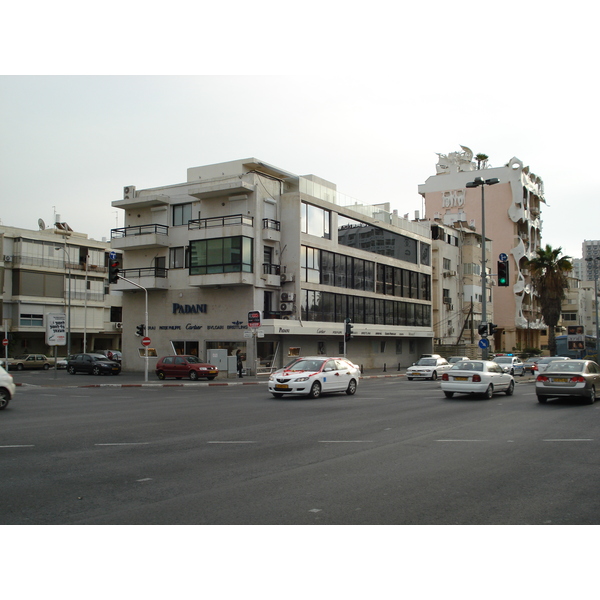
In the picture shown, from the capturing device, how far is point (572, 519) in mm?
6344

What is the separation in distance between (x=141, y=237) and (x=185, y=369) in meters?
13.5

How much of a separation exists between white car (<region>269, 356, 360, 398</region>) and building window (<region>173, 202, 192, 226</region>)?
80.2 ft

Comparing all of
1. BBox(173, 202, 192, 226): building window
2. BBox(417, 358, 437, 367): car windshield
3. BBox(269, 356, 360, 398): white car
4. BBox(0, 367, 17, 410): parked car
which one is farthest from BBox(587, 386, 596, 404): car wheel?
BBox(173, 202, 192, 226): building window

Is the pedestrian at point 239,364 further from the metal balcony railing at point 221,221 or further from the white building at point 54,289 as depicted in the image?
the white building at point 54,289

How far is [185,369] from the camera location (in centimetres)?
3597

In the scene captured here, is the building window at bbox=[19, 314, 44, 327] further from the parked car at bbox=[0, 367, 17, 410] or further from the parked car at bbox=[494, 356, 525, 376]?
the parked car at bbox=[0, 367, 17, 410]

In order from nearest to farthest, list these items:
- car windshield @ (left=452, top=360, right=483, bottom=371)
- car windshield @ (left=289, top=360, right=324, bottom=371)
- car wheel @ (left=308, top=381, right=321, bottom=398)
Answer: car wheel @ (left=308, top=381, right=321, bottom=398) → car windshield @ (left=452, top=360, right=483, bottom=371) → car windshield @ (left=289, top=360, right=324, bottom=371)

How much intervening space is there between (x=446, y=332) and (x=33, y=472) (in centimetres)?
6046

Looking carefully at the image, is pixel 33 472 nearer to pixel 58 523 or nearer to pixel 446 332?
pixel 58 523

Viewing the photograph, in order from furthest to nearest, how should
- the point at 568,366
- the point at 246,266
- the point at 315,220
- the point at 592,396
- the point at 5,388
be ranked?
the point at 315,220, the point at 246,266, the point at 568,366, the point at 592,396, the point at 5,388

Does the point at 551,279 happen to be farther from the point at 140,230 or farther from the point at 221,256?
the point at 140,230

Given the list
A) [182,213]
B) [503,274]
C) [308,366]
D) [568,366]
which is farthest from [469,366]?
[182,213]

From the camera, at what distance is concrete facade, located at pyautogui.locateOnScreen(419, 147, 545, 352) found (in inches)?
3031

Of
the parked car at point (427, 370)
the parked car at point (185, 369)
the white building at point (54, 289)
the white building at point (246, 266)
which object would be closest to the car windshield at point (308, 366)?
the white building at point (246, 266)
